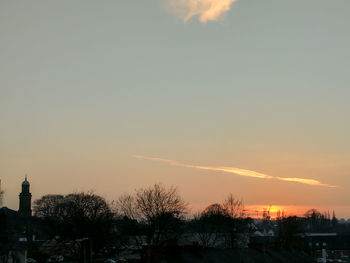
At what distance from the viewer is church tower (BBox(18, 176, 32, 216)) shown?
179 m

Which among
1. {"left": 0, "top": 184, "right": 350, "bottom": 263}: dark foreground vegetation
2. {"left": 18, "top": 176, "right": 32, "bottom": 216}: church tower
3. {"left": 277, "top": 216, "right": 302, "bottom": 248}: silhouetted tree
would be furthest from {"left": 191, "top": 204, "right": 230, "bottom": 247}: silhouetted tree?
{"left": 18, "top": 176, "right": 32, "bottom": 216}: church tower

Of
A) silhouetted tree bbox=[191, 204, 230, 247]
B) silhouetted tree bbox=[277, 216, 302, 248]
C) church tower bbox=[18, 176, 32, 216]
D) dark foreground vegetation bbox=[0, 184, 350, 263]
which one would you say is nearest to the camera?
dark foreground vegetation bbox=[0, 184, 350, 263]

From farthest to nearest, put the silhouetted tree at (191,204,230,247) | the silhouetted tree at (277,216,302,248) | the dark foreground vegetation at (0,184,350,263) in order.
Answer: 1. the silhouetted tree at (277,216,302,248)
2. the silhouetted tree at (191,204,230,247)
3. the dark foreground vegetation at (0,184,350,263)

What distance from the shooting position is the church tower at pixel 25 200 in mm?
179413

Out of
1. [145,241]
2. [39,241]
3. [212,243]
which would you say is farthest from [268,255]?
[39,241]

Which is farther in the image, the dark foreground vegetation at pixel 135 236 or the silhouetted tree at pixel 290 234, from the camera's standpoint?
the silhouetted tree at pixel 290 234

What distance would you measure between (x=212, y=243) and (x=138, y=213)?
137 feet

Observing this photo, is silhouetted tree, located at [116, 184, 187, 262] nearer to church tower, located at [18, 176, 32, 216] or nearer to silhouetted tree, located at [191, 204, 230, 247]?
silhouetted tree, located at [191, 204, 230, 247]

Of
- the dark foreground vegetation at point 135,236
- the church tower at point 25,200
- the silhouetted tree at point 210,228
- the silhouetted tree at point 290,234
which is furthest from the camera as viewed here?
the church tower at point 25,200

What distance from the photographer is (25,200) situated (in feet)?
596

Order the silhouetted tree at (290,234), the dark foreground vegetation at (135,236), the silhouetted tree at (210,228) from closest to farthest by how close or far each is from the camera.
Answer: the dark foreground vegetation at (135,236) → the silhouetted tree at (210,228) → the silhouetted tree at (290,234)

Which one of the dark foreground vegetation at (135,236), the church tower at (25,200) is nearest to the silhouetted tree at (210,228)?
the dark foreground vegetation at (135,236)

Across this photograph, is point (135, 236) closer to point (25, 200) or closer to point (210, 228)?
point (210, 228)

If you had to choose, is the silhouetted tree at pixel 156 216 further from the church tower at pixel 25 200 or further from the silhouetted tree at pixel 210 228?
the church tower at pixel 25 200
